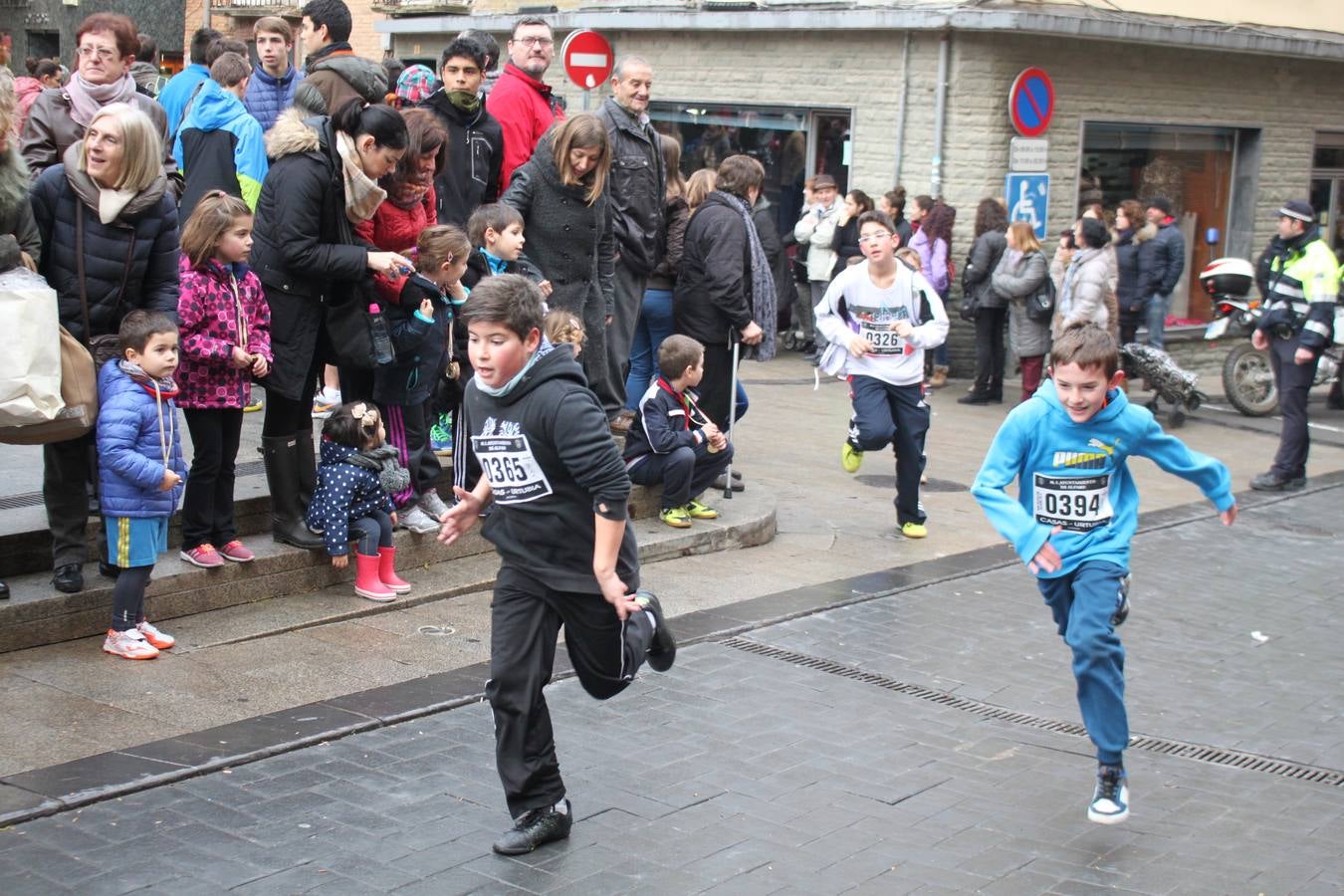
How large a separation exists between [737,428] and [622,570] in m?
8.10

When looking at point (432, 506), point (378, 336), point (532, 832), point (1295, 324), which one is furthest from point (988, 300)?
point (532, 832)

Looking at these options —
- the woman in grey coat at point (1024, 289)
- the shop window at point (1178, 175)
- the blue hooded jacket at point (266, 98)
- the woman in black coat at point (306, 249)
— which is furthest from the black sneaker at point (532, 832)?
the shop window at point (1178, 175)

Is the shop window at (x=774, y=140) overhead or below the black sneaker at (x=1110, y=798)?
overhead

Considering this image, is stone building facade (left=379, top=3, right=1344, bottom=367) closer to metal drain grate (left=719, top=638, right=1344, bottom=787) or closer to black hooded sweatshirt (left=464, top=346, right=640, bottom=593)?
metal drain grate (left=719, top=638, right=1344, bottom=787)

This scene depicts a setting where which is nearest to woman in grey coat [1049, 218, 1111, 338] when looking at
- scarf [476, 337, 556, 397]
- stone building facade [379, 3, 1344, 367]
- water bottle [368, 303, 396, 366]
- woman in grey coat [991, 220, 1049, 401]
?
woman in grey coat [991, 220, 1049, 401]

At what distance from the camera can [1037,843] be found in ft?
17.2

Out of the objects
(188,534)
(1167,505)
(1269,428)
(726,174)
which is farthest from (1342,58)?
(188,534)

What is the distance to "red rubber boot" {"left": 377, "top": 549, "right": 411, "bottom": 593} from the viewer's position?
768cm

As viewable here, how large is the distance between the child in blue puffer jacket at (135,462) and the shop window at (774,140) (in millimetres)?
11911

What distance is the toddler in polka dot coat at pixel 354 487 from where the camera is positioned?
24.2 ft

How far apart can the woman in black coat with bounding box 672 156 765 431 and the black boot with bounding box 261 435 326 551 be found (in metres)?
3.08

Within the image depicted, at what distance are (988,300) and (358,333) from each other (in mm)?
9058

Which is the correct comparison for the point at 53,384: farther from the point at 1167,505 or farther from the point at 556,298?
the point at 1167,505

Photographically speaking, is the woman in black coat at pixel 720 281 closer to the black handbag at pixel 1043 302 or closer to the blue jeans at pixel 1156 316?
the black handbag at pixel 1043 302
